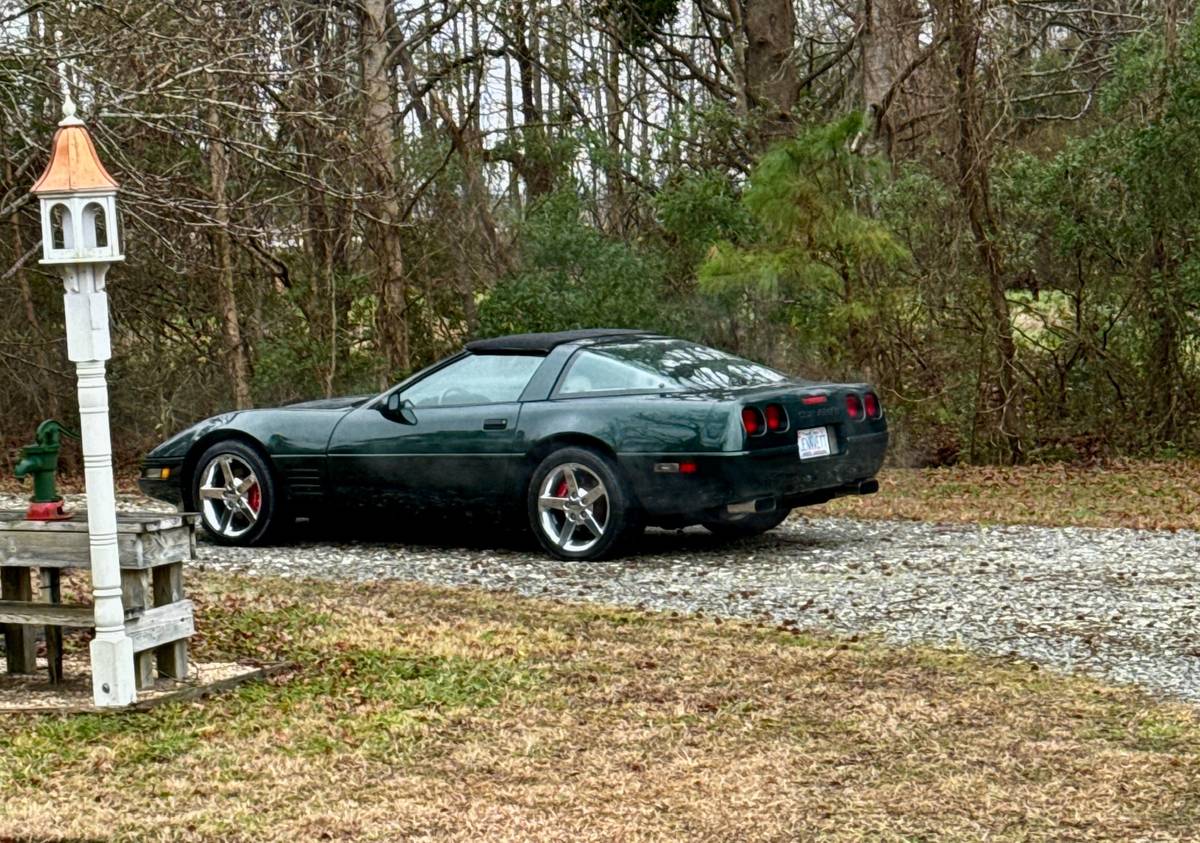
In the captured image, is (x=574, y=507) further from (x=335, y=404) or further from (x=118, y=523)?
(x=118, y=523)

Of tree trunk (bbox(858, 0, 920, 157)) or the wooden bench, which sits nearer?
the wooden bench

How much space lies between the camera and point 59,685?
699 centimetres

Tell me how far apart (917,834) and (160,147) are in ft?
47.5

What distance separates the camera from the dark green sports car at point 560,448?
1001 centimetres

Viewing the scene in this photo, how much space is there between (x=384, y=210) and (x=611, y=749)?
13.1m

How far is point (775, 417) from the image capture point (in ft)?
33.0

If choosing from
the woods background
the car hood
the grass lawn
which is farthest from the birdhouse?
the woods background

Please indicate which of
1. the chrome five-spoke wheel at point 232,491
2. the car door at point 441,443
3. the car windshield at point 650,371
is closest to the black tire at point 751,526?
the car windshield at point 650,371

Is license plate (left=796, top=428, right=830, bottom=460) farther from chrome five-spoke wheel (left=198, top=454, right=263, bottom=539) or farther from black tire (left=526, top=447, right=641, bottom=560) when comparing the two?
chrome five-spoke wheel (left=198, top=454, right=263, bottom=539)

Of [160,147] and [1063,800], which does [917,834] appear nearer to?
[1063,800]

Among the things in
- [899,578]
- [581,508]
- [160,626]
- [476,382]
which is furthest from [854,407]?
[160,626]

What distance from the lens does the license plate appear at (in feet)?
33.4

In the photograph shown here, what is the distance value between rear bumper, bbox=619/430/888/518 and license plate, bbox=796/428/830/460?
0.14 ft

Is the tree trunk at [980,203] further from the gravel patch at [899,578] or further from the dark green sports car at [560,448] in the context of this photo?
the dark green sports car at [560,448]
